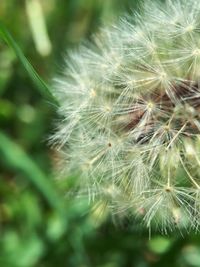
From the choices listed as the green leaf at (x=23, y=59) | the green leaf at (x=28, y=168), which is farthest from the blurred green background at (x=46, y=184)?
the green leaf at (x=23, y=59)

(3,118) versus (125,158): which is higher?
(3,118)

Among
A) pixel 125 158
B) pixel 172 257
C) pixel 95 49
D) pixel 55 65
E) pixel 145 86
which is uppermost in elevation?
pixel 55 65

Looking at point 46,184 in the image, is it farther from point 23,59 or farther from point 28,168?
point 23,59

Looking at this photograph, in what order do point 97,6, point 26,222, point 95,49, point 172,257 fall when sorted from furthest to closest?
1. point 97,6
2. point 26,222
3. point 172,257
4. point 95,49

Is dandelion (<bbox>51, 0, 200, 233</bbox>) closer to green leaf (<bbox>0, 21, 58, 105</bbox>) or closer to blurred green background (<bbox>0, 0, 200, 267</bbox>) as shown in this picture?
green leaf (<bbox>0, 21, 58, 105</bbox>)

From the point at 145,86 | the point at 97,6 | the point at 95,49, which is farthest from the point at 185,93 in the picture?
the point at 97,6

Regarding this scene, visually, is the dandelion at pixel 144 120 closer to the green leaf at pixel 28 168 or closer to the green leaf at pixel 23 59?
the green leaf at pixel 23 59

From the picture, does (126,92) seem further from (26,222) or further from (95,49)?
(26,222)

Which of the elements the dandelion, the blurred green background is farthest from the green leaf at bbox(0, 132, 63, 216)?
the dandelion
